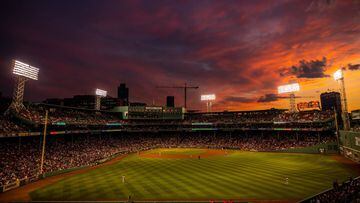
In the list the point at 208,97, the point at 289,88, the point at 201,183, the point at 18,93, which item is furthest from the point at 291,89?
the point at 18,93

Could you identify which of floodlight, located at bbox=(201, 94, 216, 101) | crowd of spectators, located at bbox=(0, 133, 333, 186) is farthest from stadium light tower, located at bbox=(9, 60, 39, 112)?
floodlight, located at bbox=(201, 94, 216, 101)

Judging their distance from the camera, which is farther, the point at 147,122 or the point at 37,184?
the point at 147,122

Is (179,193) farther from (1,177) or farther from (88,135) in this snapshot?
(88,135)

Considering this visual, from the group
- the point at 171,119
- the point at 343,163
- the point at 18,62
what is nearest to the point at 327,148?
the point at 343,163

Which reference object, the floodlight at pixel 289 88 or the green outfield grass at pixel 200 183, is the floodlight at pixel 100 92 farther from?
the floodlight at pixel 289 88

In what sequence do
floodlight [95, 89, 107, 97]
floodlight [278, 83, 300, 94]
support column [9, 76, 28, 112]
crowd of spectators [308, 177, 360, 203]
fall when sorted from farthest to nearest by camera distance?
floodlight [95, 89, 107, 97], floodlight [278, 83, 300, 94], support column [9, 76, 28, 112], crowd of spectators [308, 177, 360, 203]

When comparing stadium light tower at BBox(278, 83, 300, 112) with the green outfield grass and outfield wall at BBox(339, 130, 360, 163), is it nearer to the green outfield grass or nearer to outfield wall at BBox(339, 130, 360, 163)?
outfield wall at BBox(339, 130, 360, 163)

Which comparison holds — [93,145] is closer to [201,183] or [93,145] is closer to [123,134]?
[123,134]
